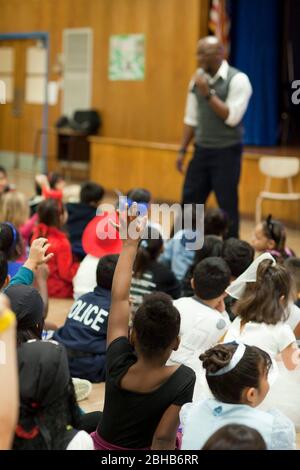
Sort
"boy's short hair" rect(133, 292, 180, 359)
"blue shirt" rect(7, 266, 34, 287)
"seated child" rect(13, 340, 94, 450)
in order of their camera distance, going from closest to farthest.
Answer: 1. "seated child" rect(13, 340, 94, 450)
2. "boy's short hair" rect(133, 292, 180, 359)
3. "blue shirt" rect(7, 266, 34, 287)

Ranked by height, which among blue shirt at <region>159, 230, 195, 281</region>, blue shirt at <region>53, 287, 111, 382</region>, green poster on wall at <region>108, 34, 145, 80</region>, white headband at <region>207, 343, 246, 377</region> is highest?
green poster on wall at <region>108, 34, 145, 80</region>

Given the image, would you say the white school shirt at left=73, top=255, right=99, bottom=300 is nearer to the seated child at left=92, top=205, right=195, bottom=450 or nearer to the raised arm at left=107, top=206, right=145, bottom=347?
the raised arm at left=107, top=206, right=145, bottom=347

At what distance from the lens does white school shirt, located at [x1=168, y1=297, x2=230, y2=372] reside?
2.70 metres

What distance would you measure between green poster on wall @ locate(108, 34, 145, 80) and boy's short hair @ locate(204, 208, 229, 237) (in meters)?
5.55

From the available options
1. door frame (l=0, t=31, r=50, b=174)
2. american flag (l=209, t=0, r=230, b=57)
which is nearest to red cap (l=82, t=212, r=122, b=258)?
american flag (l=209, t=0, r=230, b=57)

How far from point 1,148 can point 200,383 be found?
32.1 ft

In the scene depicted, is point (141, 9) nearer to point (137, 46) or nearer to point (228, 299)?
point (137, 46)

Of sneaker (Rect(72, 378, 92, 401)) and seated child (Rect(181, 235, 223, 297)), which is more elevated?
seated child (Rect(181, 235, 223, 297))

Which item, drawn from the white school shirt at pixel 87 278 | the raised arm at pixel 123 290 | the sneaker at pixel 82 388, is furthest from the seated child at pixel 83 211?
the raised arm at pixel 123 290

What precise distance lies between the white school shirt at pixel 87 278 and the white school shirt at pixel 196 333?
3.56ft

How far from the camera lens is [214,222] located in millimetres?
4156

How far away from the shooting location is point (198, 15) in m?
8.63

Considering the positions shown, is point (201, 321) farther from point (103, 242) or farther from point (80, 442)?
point (103, 242)

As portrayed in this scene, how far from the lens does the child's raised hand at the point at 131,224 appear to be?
2.08m
